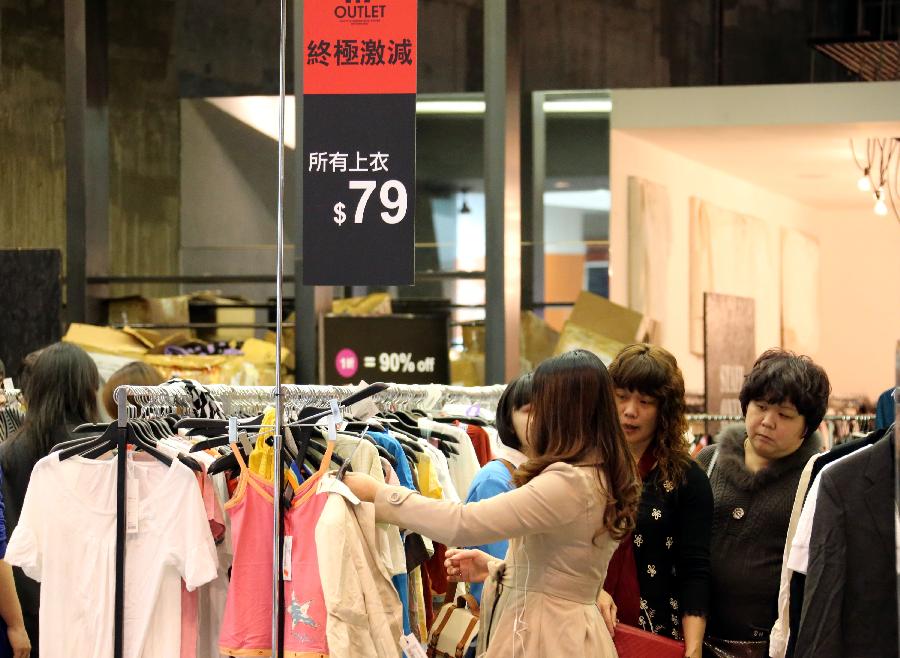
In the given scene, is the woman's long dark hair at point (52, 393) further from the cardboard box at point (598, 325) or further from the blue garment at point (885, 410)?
the cardboard box at point (598, 325)

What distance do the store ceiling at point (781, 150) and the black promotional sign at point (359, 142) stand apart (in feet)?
19.6

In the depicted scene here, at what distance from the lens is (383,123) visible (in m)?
3.44

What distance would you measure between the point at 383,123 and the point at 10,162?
8.01 meters

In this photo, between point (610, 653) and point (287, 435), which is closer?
point (610, 653)

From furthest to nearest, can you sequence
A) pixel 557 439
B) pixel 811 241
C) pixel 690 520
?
1. pixel 811 241
2. pixel 690 520
3. pixel 557 439

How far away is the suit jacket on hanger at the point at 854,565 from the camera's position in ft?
9.82

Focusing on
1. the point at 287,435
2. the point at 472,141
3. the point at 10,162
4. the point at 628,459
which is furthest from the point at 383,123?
the point at 10,162

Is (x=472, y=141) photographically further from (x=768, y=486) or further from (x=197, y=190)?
(x=768, y=486)

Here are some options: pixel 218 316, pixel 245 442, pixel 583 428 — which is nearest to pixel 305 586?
pixel 245 442

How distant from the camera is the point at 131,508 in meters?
3.42

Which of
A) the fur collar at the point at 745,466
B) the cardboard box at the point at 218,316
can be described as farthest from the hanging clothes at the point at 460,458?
the cardboard box at the point at 218,316

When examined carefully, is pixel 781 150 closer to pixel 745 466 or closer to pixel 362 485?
pixel 745 466

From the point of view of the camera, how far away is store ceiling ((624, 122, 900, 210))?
362 inches

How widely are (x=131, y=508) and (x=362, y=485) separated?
0.70 m
